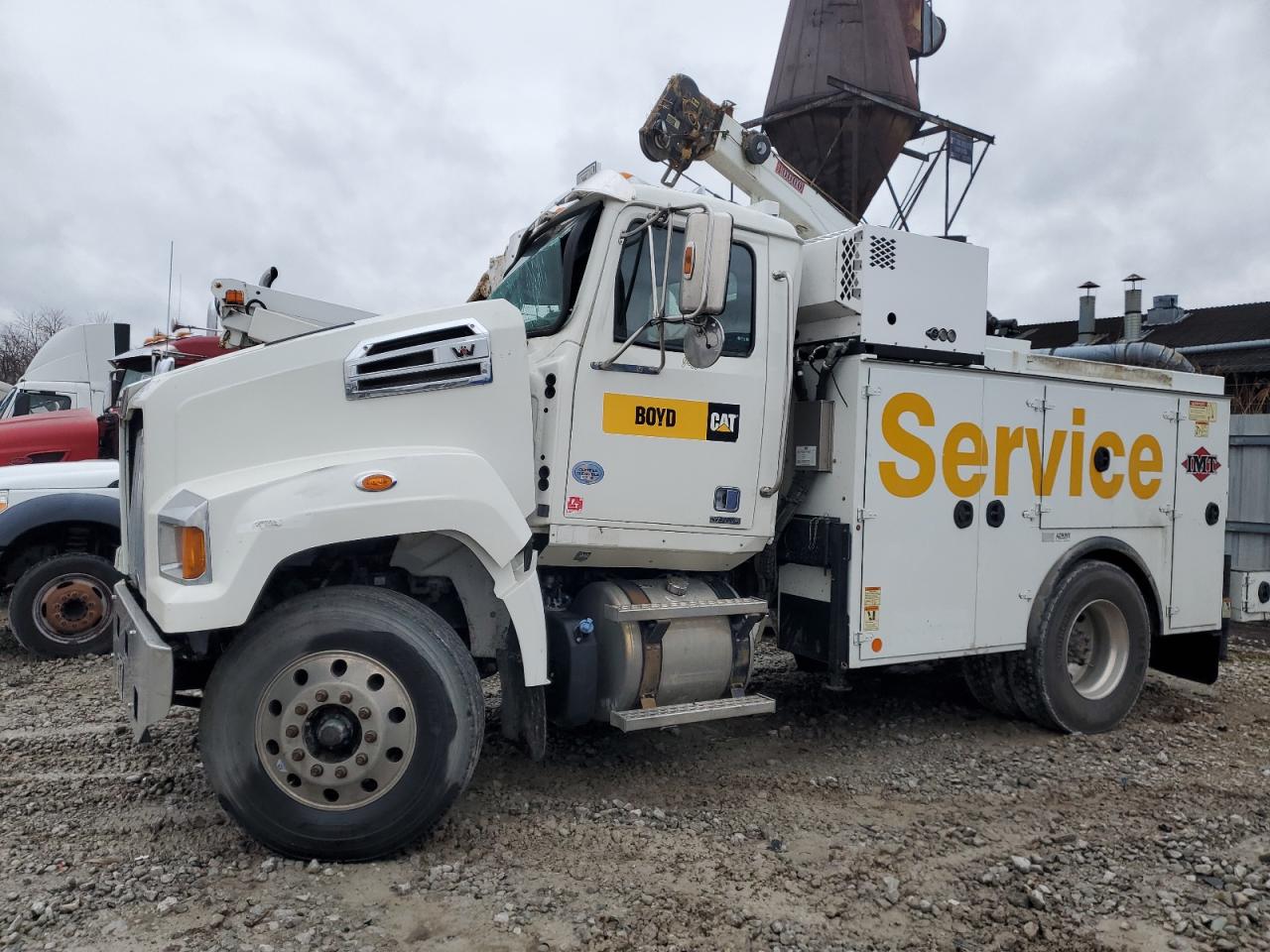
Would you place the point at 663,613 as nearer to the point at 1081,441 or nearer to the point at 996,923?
the point at 996,923

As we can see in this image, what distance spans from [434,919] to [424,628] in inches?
41.7

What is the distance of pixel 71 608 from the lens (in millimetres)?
7395

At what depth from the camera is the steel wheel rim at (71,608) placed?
7.31 meters

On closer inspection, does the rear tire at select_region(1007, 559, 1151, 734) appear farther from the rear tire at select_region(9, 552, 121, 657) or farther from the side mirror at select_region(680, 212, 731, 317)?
the rear tire at select_region(9, 552, 121, 657)

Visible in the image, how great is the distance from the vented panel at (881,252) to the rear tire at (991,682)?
2.41 meters

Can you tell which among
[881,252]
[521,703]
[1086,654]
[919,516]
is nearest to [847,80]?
[881,252]

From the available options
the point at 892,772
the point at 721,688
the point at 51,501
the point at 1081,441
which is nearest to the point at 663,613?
the point at 721,688

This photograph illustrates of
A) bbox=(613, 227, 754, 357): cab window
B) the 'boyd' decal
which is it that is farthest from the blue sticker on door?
bbox=(613, 227, 754, 357): cab window

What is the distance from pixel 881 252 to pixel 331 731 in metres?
3.50

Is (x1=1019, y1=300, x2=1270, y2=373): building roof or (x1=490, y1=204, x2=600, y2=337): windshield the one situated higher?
(x1=1019, y1=300, x2=1270, y2=373): building roof

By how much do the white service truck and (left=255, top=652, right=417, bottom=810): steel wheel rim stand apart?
0.01 metres

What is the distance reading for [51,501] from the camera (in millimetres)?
7410

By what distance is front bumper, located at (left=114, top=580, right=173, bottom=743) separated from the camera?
11.8 feet

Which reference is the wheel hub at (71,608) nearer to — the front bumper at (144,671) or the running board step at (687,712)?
the front bumper at (144,671)
